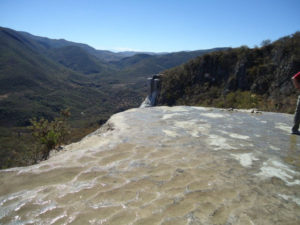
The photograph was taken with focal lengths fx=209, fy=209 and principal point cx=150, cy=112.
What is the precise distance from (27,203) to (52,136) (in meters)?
3.60

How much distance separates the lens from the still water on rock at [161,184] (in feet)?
6.32

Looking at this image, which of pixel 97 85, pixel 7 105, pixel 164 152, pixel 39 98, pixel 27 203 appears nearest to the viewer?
pixel 27 203

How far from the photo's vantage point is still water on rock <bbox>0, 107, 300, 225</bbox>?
1.93 m

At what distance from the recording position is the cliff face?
20.5m

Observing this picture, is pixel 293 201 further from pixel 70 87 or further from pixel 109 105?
pixel 70 87

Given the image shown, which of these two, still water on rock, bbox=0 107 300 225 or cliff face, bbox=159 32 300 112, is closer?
still water on rock, bbox=0 107 300 225

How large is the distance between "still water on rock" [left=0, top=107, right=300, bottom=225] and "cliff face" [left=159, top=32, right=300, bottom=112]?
1421 cm

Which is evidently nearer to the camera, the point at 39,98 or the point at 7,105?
the point at 7,105

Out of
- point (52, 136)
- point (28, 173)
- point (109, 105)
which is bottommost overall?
point (109, 105)

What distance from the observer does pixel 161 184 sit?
2.45 meters

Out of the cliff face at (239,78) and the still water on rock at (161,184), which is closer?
the still water on rock at (161,184)

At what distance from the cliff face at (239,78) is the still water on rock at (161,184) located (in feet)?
46.6

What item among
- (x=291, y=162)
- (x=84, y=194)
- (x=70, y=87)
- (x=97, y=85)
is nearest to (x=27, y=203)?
(x=84, y=194)

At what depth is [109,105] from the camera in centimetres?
11919
